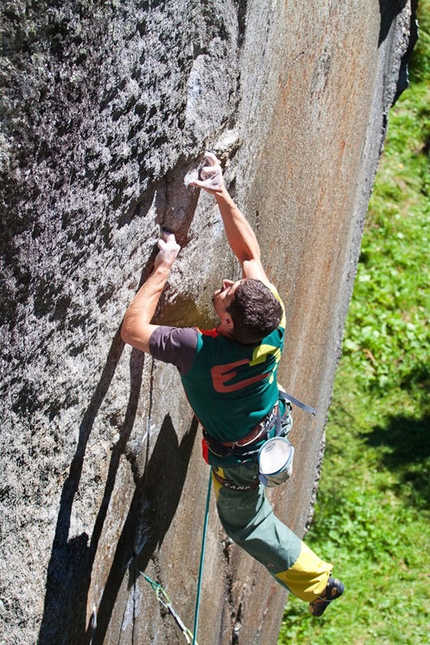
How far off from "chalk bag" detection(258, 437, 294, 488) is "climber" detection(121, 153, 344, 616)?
0.04 m

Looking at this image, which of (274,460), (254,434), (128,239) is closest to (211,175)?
(128,239)

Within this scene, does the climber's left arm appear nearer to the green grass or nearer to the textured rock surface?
the textured rock surface

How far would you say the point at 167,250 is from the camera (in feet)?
8.16

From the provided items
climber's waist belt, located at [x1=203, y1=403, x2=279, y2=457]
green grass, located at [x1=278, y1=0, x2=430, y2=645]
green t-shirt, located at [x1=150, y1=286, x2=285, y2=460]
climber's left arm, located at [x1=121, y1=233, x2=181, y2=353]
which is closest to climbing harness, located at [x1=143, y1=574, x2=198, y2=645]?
climber's waist belt, located at [x1=203, y1=403, x2=279, y2=457]

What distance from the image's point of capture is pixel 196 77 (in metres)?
2.38

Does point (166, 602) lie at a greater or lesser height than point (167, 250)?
lesser

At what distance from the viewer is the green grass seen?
563cm

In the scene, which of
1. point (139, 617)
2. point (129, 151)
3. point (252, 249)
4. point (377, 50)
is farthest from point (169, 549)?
point (377, 50)

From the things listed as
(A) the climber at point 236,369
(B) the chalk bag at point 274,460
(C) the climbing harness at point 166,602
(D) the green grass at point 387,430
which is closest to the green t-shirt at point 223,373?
(A) the climber at point 236,369

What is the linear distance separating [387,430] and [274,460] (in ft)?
13.5

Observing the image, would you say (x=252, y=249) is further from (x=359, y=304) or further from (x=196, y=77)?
(x=359, y=304)

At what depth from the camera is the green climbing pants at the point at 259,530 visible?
10.0 ft

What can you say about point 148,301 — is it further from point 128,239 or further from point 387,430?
point 387,430

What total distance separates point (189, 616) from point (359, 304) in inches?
172
